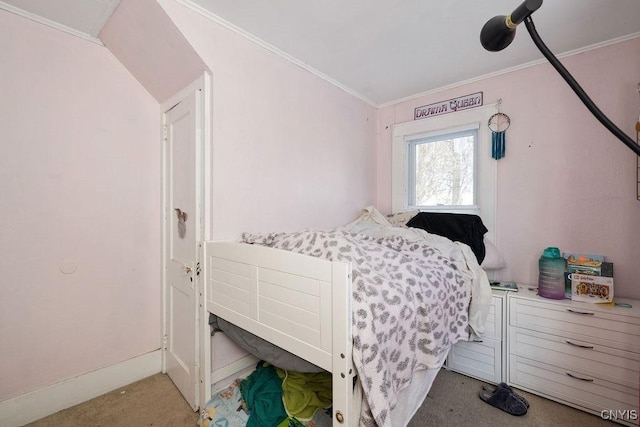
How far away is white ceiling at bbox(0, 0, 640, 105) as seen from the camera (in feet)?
5.03

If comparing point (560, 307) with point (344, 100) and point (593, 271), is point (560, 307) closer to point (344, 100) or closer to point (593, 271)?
point (593, 271)

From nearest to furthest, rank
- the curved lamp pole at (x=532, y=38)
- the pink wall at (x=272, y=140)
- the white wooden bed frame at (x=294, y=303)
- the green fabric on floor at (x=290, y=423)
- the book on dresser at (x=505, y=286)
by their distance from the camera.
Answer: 1. the curved lamp pole at (x=532, y=38)
2. the white wooden bed frame at (x=294, y=303)
3. the green fabric on floor at (x=290, y=423)
4. the pink wall at (x=272, y=140)
5. the book on dresser at (x=505, y=286)

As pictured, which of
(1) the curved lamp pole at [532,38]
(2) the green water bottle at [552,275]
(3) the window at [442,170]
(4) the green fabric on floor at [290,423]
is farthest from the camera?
(3) the window at [442,170]

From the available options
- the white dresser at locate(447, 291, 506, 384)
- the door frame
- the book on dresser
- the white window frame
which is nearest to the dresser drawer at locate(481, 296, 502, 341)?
the white dresser at locate(447, 291, 506, 384)

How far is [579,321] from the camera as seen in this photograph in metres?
1.64

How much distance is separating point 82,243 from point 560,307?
10.1ft

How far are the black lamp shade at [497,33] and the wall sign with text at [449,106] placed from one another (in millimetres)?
1973

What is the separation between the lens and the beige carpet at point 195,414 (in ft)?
5.09

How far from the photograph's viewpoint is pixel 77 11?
1549 millimetres

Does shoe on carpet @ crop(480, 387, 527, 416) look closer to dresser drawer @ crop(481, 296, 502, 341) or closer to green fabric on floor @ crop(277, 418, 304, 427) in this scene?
dresser drawer @ crop(481, 296, 502, 341)

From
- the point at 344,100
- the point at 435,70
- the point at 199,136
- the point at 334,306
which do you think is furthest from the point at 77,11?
the point at 435,70

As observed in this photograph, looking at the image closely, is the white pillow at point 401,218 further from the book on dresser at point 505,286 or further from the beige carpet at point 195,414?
the beige carpet at point 195,414

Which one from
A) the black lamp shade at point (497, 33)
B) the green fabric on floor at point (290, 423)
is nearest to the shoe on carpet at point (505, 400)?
the green fabric on floor at point (290, 423)

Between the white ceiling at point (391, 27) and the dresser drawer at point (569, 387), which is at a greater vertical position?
the white ceiling at point (391, 27)
